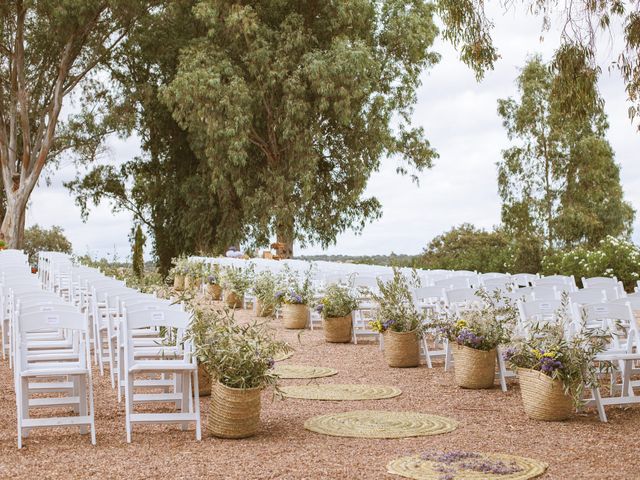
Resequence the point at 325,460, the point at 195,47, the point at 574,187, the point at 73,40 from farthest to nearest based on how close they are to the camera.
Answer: the point at 574,187, the point at 73,40, the point at 195,47, the point at 325,460

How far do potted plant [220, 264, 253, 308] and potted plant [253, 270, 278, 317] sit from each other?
54.8 inches

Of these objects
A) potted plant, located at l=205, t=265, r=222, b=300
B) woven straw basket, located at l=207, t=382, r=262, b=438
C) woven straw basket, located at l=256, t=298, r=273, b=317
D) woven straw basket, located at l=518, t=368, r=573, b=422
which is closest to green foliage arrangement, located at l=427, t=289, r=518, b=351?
woven straw basket, located at l=518, t=368, r=573, b=422

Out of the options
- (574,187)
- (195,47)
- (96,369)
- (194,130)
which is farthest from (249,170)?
(96,369)

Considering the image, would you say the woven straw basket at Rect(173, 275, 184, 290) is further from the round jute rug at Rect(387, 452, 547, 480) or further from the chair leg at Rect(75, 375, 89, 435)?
the round jute rug at Rect(387, 452, 547, 480)

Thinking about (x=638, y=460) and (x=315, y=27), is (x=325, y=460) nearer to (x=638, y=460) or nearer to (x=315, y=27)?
(x=638, y=460)

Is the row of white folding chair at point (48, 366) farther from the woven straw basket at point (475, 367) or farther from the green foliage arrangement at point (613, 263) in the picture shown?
the green foliage arrangement at point (613, 263)

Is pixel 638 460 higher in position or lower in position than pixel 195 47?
lower

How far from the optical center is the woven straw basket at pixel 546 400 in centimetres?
721

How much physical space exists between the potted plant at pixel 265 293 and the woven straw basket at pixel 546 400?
882cm

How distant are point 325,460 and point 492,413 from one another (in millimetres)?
2193

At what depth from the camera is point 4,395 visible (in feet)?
27.9

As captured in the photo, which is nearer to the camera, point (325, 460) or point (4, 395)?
point (325, 460)

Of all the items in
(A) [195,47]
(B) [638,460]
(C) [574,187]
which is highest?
(A) [195,47]

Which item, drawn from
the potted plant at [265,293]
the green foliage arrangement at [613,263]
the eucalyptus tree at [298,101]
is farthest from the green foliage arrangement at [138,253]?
the green foliage arrangement at [613,263]
